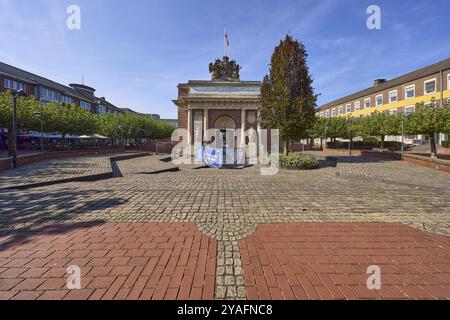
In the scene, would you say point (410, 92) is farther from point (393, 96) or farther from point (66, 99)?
point (66, 99)

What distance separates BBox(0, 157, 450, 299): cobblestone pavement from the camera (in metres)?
4.44

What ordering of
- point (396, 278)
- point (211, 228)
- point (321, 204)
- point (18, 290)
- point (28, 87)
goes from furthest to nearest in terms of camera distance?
1. point (28, 87)
2. point (321, 204)
3. point (211, 228)
4. point (396, 278)
5. point (18, 290)

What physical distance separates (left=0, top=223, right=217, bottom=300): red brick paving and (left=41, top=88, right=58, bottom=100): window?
5274 cm

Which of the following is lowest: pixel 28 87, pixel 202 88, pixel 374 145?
pixel 374 145

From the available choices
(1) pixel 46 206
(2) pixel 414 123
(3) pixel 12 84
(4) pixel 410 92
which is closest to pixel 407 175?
(2) pixel 414 123

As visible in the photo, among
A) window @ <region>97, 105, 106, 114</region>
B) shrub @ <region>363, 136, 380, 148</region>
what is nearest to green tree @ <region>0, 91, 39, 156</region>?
shrub @ <region>363, 136, 380, 148</region>

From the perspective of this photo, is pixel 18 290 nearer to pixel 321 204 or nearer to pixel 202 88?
pixel 321 204

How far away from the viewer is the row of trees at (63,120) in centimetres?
1768

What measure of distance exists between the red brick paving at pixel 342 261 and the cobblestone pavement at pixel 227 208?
244 millimetres

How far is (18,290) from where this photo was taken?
264 cm

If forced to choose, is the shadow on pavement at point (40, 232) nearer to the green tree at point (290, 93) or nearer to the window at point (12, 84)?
the green tree at point (290, 93)

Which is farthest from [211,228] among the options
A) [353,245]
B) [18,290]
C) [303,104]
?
[303,104]

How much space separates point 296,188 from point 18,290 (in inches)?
312

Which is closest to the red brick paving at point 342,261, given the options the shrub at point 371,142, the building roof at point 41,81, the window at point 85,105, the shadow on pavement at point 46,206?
the shadow on pavement at point 46,206
